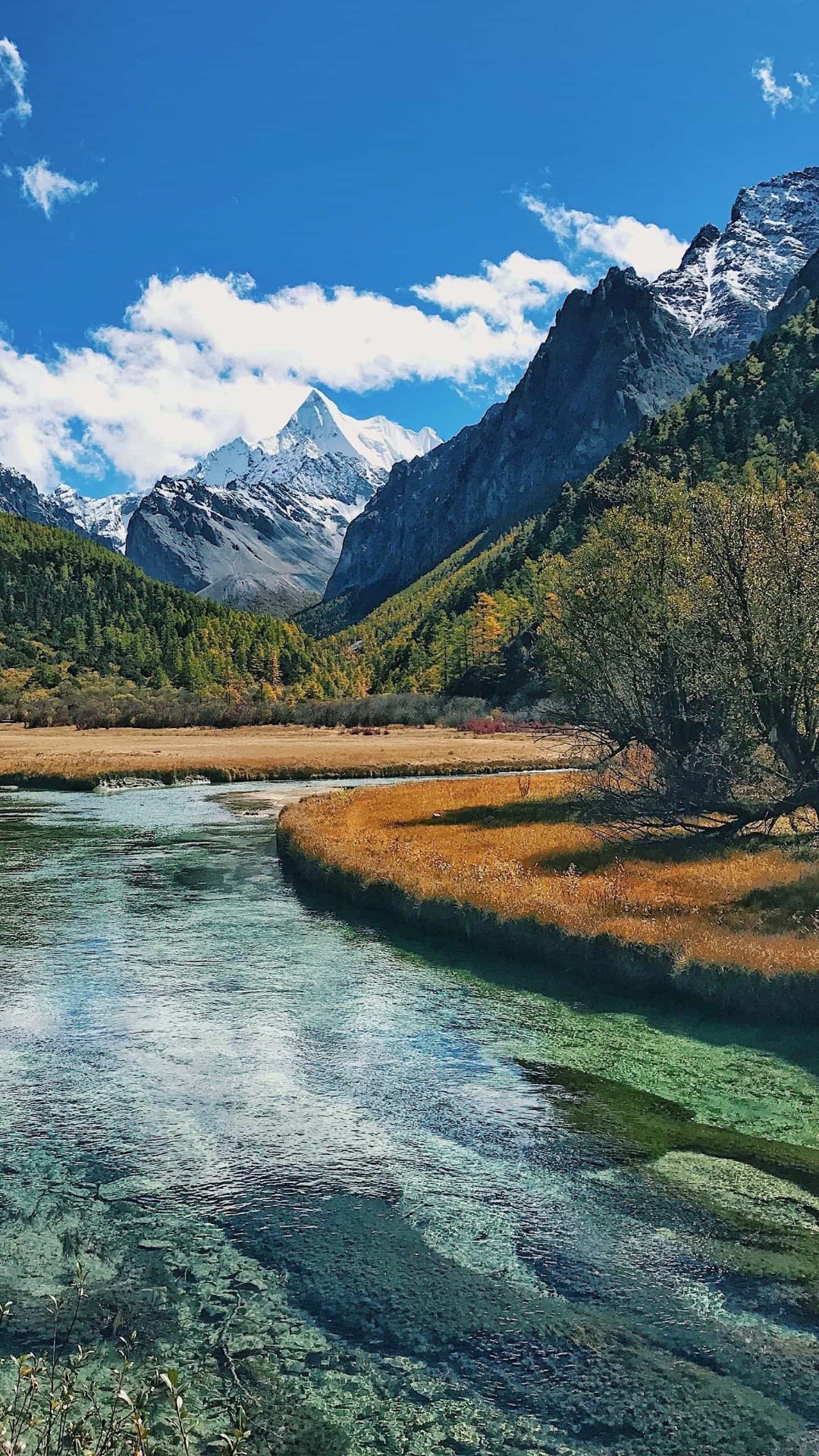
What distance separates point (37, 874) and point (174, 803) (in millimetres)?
25556

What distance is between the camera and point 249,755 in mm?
95688

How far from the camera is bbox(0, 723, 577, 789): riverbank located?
259 ft

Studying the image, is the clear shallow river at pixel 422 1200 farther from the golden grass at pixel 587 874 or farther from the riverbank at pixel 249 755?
the riverbank at pixel 249 755

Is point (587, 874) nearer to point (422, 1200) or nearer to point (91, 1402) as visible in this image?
point (422, 1200)

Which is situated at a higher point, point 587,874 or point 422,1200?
point 587,874

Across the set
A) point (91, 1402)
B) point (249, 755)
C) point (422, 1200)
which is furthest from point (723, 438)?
point (91, 1402)

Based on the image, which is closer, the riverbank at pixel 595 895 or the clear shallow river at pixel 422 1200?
the clear shallow river at pixel 422 1200

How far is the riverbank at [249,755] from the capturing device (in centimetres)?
7888

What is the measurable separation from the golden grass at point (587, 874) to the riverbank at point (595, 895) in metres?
0.07

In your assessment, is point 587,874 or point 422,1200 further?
point 587,874

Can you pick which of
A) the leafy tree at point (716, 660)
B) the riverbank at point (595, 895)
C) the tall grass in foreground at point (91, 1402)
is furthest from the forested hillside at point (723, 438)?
the tall grass in foreground at point (91, 1402)

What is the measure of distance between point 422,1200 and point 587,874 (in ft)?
67.2

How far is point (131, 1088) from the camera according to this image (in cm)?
1789

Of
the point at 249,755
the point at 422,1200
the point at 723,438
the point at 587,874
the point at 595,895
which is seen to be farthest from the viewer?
the point at 723,438
